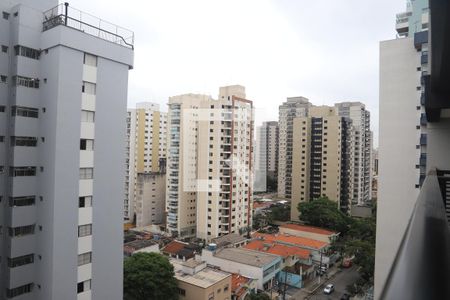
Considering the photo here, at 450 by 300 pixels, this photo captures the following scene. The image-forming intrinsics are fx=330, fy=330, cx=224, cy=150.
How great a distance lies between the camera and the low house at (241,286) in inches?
214

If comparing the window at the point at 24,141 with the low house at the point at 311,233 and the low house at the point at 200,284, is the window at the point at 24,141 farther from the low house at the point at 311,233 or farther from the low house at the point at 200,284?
the low house at the point at 311,233

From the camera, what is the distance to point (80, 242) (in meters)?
3.07

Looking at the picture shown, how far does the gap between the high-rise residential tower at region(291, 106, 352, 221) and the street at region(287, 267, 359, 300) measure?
4.36m

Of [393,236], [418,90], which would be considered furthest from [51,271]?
[418,90]

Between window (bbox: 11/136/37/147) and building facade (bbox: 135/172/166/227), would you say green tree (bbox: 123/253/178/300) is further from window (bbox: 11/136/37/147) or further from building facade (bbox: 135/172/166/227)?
building facade (bbox: 135/172/166/227)

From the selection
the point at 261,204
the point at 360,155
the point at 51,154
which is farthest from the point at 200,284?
the point at 360,155

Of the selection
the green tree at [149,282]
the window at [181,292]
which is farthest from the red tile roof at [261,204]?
the green tree at [149,282]

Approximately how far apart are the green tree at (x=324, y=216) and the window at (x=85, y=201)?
819 centimetres

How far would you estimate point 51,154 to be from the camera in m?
2.98

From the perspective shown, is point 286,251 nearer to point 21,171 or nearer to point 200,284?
point 200,284

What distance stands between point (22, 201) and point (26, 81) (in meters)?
1.11

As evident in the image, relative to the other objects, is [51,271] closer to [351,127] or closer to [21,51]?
[21,51]

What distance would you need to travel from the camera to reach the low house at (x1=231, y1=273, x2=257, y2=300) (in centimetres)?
543

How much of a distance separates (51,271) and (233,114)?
22.4 ft
